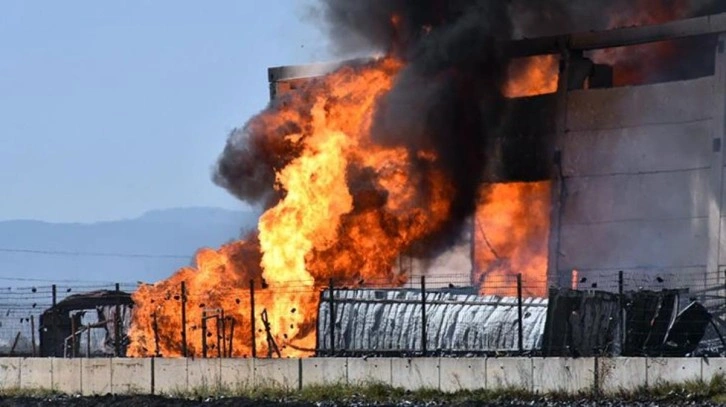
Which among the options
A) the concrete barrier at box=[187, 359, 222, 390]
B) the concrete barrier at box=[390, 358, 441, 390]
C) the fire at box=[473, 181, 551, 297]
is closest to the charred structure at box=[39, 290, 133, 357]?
the concrete barrier at box=[187, 359, 222, 390]

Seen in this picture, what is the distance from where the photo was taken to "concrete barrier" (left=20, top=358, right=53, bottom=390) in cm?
4312

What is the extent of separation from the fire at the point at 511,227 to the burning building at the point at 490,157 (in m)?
0.06

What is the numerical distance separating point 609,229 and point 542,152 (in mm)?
3757

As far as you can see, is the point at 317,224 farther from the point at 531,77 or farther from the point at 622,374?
the point at 622,374

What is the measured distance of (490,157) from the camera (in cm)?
6000

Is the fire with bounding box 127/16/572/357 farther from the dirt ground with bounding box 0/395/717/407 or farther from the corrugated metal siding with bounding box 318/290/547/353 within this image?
the dirt ground with bounding box 0/395/717/407

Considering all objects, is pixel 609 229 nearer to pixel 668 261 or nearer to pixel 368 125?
pixel 668 261

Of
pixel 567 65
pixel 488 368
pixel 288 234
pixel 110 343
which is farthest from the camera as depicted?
pixel 567 65

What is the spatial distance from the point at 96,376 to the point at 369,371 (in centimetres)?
731

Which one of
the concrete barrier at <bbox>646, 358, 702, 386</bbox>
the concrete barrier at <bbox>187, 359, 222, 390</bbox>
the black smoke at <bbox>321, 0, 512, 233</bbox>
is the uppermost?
the black smoke at <bbox>321, 0, 512, 233</bbox>

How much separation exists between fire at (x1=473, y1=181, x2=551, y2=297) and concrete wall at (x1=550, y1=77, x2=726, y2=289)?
1183 mm

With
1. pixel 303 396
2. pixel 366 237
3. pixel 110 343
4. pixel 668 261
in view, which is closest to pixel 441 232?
pixel 366 237

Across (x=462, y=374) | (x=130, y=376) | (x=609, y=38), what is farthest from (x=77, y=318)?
(x=609, y=38)

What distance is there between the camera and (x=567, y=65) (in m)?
58.1
